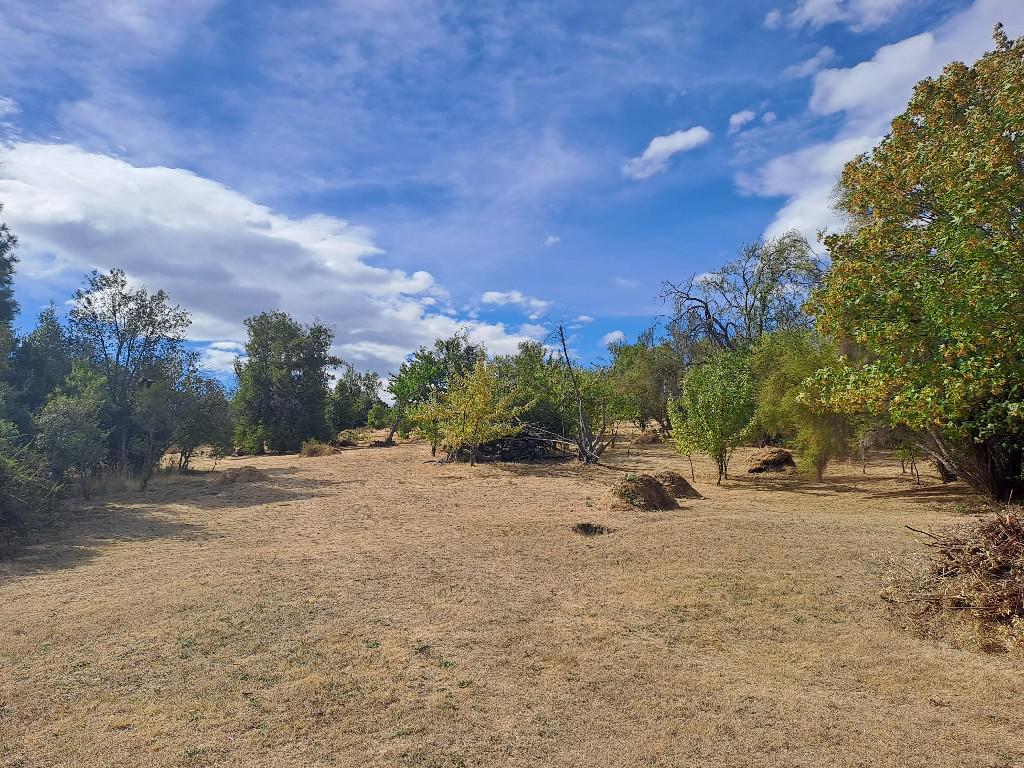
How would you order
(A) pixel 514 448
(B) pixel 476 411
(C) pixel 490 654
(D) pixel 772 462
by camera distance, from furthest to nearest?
(A) pixel 514 448 → (B) pixel 476 411 → (D) pixel 772 462 → (C) pixel 490 654

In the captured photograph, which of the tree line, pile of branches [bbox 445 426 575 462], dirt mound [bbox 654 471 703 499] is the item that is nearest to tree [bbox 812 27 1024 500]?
the tree line

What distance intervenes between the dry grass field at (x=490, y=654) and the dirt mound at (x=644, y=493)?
1.16 meters

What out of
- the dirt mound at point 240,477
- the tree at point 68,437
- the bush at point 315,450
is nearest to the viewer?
the tree at point 68,437

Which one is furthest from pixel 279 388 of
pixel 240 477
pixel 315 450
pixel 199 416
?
pixel 240 477

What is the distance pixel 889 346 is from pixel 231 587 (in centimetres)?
1116

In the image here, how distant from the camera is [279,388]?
107ft

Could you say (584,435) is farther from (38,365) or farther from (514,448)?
(38,365)

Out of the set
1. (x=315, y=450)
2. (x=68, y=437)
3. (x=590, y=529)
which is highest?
(x=68, y=437)

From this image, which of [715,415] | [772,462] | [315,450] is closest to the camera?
[715,415]

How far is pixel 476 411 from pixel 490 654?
1633 centimetres

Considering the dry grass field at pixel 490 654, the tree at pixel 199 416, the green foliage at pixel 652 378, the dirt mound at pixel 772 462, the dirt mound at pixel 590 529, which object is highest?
the green foliage at pixel 652 378

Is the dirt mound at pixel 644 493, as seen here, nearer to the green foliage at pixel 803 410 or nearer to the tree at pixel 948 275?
the tree at pixel 948 275

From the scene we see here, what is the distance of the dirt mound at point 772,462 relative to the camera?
20.2 m

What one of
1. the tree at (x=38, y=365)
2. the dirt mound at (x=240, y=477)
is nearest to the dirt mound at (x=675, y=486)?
the dirt mound at (x=240, y=477)
